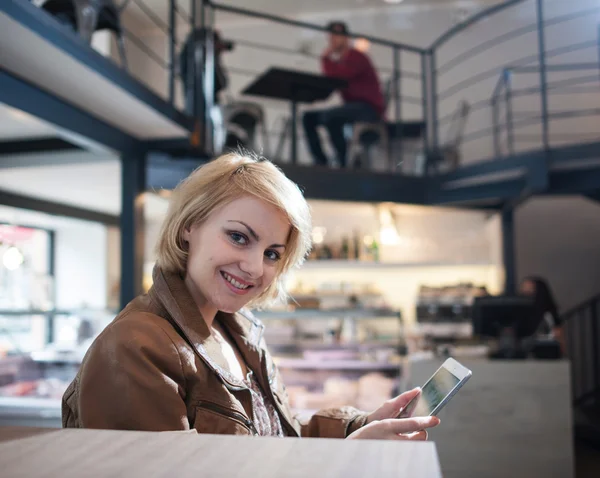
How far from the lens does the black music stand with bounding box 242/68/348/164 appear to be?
5035 mm

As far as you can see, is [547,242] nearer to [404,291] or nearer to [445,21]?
[404,291]

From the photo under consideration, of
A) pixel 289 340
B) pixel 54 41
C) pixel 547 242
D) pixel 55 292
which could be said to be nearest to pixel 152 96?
pixel 54 41

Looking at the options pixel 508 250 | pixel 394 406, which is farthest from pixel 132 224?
pixel 508 250

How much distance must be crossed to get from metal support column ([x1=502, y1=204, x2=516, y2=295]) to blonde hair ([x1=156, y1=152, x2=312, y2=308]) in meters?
6.05

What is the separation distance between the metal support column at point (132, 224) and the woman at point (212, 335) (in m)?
2.70

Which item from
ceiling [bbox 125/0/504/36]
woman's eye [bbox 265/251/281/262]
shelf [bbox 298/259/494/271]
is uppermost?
ceiling [bbox 125/0/504/36]

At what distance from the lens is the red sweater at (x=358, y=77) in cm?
564

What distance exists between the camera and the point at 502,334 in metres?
4.33

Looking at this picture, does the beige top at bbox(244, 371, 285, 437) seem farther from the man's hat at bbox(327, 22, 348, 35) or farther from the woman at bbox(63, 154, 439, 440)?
the man's hat at bbox(327, 22, 348, 35)

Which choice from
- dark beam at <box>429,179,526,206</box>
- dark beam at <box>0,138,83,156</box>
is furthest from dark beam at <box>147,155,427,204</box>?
dark beam at <box>0,138,83,156</box>

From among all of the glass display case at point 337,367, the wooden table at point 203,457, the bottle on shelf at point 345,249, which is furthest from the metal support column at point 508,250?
the wooden table at point 203,457

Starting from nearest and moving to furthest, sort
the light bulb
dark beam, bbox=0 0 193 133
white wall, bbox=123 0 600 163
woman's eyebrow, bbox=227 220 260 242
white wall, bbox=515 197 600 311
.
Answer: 1. woman's eyebrow, bbox=227 220 260 242
2. dark beam, bbox=0 0 193 133
3. the light bulb
4. white wall, bbox=515 197 600 311
5. white wall, bbox=123 0 600 163

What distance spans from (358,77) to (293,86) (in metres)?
0.83

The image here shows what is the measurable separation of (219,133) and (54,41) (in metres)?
3.12
